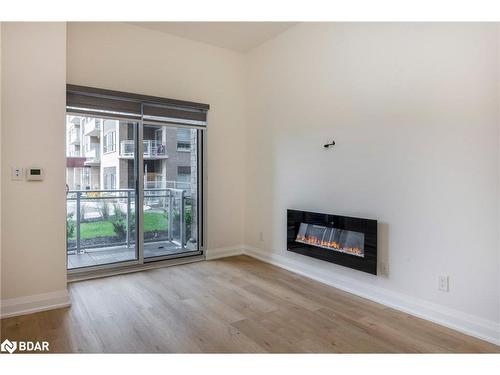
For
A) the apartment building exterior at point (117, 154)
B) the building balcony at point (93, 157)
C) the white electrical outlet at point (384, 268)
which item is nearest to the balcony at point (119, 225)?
the apartment building exterior at point (117, 154)

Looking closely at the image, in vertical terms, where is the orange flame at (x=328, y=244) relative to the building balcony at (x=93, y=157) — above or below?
below

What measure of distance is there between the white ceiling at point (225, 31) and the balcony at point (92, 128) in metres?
1.22

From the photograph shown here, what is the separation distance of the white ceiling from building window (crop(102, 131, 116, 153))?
1305 mm

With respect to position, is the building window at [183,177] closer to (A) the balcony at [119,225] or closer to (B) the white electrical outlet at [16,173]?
(A) the balcony at [119,225]

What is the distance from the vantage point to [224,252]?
4.45 m

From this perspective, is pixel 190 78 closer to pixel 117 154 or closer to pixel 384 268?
pixel 117 154

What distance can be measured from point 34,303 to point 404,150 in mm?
3304

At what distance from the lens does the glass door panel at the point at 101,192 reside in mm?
3592

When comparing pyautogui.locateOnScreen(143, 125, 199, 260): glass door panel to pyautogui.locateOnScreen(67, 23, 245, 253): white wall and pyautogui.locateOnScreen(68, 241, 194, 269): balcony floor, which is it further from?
pyautogui.locateOnScreen(67, 23, 245, 253): white wall

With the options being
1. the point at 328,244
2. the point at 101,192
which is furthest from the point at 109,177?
the point at 328,244

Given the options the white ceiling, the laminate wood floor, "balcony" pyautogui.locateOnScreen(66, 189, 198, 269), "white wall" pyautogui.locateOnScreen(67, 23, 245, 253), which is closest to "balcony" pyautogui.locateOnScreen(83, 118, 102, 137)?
"white wall" pyautogui.locateOnScreen(67, 23, 245, 253)

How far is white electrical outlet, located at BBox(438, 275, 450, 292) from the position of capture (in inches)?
96.8
